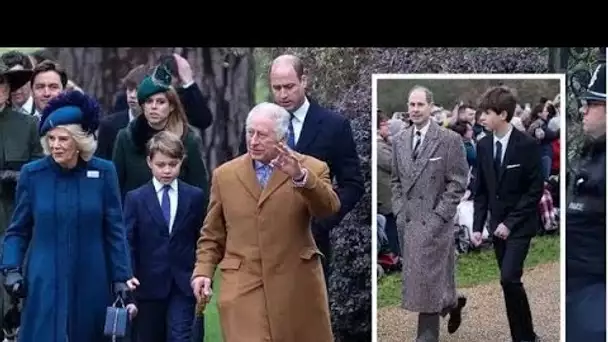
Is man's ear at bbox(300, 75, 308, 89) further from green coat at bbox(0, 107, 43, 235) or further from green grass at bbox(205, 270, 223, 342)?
green coat at bbox(0, 107, 43, 235)

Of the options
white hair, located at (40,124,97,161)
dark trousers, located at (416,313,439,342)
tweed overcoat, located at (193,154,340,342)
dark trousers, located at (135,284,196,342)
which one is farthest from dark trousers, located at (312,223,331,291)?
white hair, located at (40,124,97,161)

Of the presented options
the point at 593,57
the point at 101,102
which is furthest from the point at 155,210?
the point at 593,57

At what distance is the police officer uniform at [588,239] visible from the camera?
344 inches

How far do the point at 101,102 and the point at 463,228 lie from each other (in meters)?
1.92

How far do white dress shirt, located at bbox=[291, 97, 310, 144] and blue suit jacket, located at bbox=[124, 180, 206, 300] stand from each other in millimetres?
554

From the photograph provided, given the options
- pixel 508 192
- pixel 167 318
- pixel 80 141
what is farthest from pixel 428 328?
pixel 80 141

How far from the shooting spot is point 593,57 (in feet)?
28.6

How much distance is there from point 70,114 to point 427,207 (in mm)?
1829

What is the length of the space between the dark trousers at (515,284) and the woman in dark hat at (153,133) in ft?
5.00

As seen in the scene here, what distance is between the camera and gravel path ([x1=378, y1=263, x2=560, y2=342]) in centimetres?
870

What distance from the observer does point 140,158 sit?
870 centimetres

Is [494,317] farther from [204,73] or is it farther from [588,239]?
[204,73]
